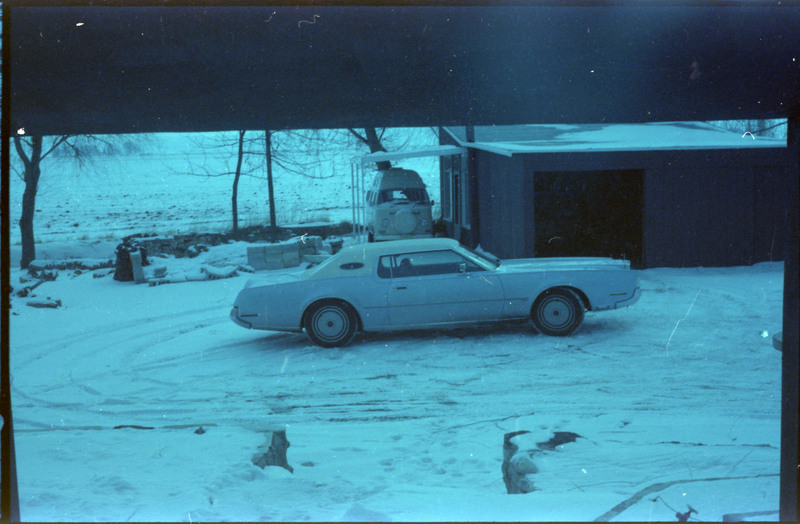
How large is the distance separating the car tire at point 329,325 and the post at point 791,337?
6.82 metres

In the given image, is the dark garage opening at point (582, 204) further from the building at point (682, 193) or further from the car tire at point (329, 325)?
the car tire at point (329, 325)

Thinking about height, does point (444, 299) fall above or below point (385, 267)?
below

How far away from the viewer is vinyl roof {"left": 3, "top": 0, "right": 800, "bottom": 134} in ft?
7.50

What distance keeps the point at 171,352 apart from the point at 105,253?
13498 millimetres

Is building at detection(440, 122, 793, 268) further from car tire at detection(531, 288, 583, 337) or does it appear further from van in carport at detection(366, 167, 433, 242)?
car tire at detection(531, 288, 583, 337)

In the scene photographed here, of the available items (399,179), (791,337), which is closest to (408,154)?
(399,179)

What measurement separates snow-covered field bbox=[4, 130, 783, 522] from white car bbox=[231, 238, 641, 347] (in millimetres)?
292

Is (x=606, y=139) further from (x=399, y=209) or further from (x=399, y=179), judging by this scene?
(x=399, y=179)

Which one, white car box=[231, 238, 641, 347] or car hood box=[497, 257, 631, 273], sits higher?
car hood box=[497, 257, 631, 273]

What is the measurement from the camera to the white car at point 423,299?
9.30 meters

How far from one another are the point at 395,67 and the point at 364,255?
23.4 ft

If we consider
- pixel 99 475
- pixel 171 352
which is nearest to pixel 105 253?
pixel 171 352

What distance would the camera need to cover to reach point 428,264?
9.57 metres

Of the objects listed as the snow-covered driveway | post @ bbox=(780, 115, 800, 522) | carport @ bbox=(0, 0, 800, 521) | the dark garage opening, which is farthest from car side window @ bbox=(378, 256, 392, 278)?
the dark garage opening
